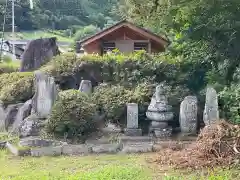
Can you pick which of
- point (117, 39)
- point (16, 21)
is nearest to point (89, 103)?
point (117, 39)

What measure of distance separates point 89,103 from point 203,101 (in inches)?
133

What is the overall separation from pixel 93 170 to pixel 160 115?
3.35 metres

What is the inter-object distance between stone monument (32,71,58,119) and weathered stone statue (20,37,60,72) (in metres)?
4.05

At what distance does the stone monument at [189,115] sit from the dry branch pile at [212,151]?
204cm

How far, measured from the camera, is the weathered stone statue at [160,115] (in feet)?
34.2

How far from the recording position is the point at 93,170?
24.8ft

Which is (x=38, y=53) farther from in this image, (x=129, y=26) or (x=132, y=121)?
(x=132, y=121)

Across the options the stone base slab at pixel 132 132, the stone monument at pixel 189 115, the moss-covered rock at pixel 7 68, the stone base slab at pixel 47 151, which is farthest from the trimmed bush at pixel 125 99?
the moss-covered rock at pixel 7 68

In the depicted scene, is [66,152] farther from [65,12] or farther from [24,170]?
[65,12]

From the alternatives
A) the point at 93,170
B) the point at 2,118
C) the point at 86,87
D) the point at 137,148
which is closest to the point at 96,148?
the point at 137,148

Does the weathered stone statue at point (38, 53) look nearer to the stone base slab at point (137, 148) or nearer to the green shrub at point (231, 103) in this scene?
the stone base slab at point (137, 148)

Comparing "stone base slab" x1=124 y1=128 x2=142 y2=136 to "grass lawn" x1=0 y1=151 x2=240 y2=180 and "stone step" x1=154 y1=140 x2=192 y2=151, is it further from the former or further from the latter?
"grass lawn" x1=0 y1=151 x2=240 y2=180

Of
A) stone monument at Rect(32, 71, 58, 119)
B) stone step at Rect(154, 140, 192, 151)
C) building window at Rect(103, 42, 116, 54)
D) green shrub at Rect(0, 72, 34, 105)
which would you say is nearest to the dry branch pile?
stone step at Rect(154, 140, 192, 151)

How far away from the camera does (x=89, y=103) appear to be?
10164 mm
